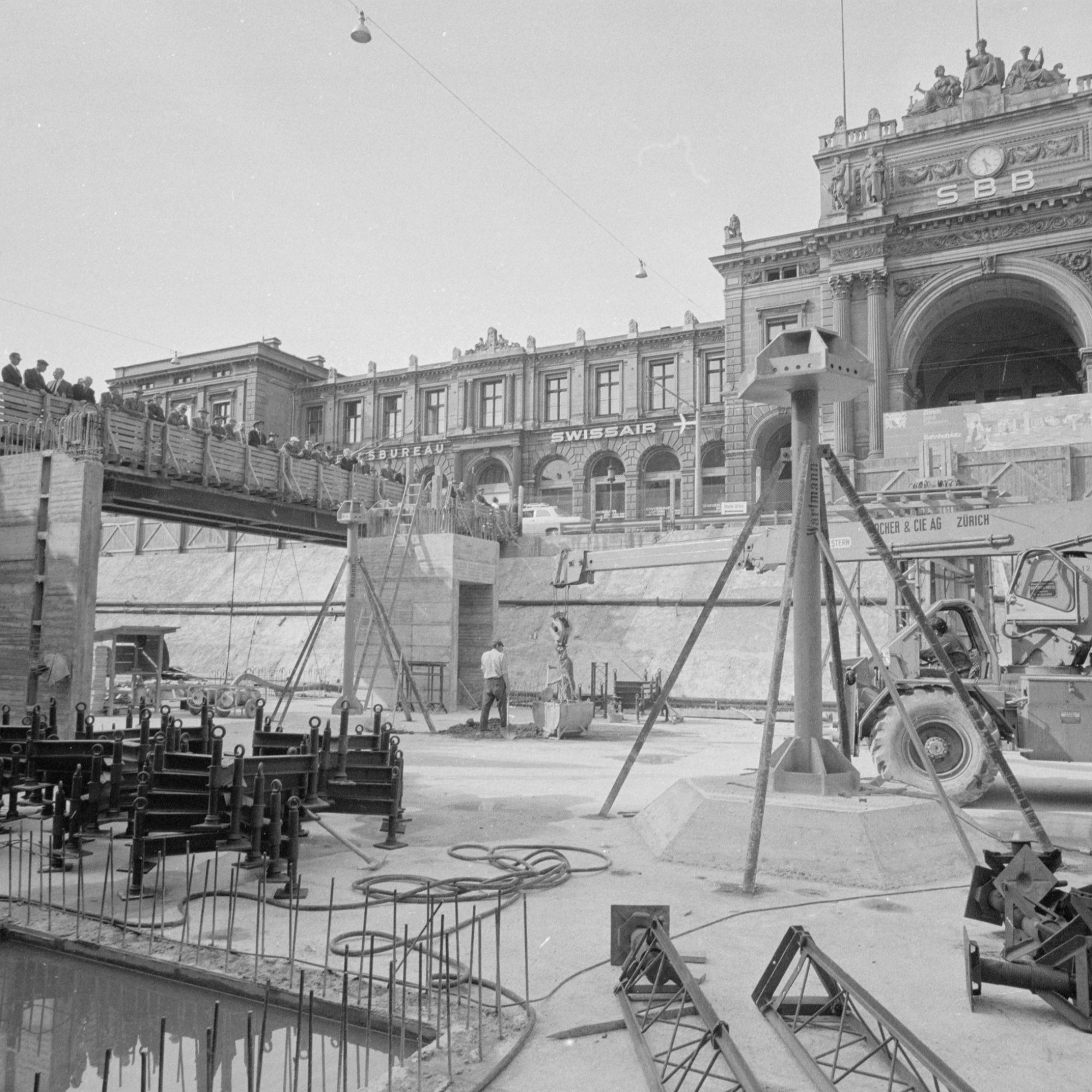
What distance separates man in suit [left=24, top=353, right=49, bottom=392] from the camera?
1898cm

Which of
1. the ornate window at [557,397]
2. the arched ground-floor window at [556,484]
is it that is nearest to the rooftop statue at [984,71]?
the ornate window at [557,397]

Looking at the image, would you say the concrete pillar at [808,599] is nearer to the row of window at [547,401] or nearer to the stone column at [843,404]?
the stone column at [843,404]

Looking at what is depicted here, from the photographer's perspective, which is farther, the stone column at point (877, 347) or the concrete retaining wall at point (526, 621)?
the stone column at point (877, 347)

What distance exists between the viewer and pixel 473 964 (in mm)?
5418

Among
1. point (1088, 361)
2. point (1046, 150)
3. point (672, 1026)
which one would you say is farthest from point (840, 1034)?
point (1046, 150)

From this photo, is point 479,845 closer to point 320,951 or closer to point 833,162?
point 320,951

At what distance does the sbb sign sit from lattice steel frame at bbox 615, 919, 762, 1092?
40562 mm

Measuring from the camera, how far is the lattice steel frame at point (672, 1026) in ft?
12.3

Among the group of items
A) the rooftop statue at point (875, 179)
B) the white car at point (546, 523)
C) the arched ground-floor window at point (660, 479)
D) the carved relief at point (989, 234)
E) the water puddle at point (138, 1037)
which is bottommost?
Answer: the water puddle at point (138, 1037)

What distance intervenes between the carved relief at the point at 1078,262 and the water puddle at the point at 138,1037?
40.9 metres

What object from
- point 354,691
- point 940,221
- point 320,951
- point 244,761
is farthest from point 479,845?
point 940,221

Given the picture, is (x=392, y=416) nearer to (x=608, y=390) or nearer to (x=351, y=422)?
(x=351, y=422)

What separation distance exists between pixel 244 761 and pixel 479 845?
7.36ft

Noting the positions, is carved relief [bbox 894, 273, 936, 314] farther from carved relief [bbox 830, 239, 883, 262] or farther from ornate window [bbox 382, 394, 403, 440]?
ornate window [bbox 382, 394, 403, 440]
